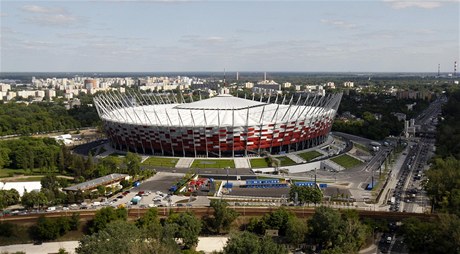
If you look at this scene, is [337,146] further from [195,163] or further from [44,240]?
[44,240]

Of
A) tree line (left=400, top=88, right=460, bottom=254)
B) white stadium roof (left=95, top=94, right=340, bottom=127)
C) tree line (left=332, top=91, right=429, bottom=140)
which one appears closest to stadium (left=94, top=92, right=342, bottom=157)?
white stadium roof (left=95, top=94, right=340, bottom=127)

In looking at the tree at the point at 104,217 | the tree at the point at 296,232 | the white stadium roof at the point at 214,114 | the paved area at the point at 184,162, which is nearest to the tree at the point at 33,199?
the tree at the point at 104,217

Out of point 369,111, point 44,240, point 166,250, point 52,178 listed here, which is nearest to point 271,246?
point 166,250

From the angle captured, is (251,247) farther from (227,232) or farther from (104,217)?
(104,217)

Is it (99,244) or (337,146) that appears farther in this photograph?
(337,146)

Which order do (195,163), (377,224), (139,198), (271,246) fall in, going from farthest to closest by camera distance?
(195,163) → (139,198) → (377,224) → (271,246)

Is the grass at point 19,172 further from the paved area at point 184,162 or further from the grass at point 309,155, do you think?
the grass at point 309,155

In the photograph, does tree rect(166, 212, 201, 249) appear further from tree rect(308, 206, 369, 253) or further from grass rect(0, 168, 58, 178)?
grass rect(0, 168, 58, 178)
